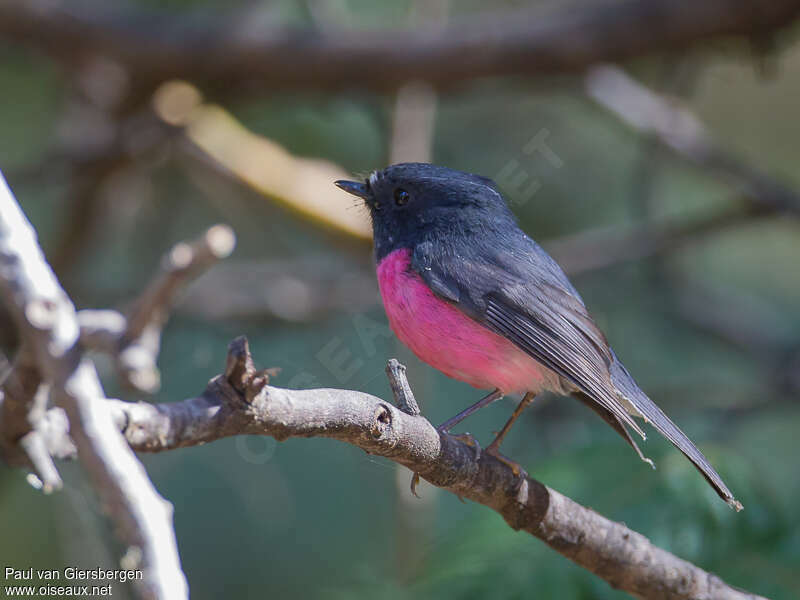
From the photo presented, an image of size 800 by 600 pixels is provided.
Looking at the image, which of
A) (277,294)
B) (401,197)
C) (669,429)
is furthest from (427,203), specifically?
(277,294)

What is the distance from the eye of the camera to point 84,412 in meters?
1.46

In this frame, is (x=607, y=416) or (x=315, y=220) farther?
(x=315, y=220)

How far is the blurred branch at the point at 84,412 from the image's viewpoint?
1.36 meters

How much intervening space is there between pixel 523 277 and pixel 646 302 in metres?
3.54

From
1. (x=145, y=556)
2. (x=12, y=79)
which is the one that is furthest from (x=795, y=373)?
(x=12, y=79)

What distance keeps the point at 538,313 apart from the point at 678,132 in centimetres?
291

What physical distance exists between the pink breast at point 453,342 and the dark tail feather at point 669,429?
0.87 ft

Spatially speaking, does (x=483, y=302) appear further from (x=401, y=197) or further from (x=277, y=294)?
(x=277, y=294)

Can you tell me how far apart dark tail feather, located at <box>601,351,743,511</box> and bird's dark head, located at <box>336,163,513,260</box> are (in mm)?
666

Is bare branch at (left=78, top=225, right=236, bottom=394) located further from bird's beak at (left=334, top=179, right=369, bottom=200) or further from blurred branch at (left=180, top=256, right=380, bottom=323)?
blurred branch at (left=180, top=256, right=380, bottom=323)

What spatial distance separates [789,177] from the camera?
24.4 ft

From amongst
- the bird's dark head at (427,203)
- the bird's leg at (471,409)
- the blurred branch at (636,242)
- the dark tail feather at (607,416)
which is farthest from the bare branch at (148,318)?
the blurred branch at (636,242)

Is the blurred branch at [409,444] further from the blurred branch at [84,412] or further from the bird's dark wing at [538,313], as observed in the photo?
the bird's dark wing at [538,313]

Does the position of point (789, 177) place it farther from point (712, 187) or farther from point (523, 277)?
point (523, 277)
